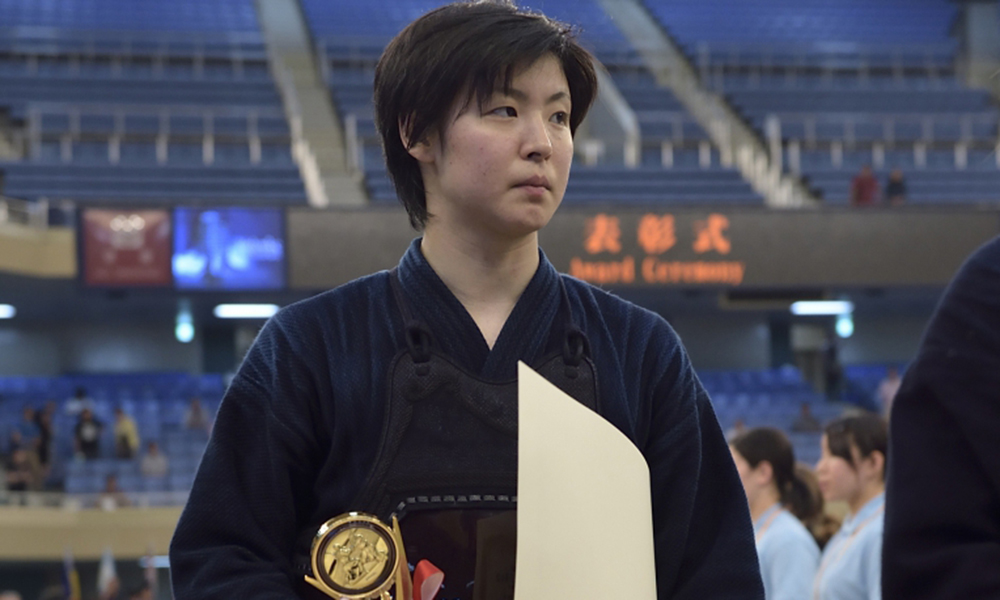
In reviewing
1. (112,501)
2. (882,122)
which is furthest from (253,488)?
(882,122)

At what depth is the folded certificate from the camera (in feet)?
4.38

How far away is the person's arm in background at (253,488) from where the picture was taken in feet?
4.64

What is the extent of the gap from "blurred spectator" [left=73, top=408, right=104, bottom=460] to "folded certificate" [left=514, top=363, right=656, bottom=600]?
10286 millimetres

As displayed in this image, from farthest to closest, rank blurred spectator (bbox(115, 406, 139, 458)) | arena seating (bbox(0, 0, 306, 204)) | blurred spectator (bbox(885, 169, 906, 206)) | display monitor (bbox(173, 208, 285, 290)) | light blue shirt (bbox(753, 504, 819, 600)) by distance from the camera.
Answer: blurred spectator (bbox(885, 169, 906, 206)) → arena seating (bbox(0, 0, 306, 204)) → display monitor (bbox(173, 208, 285, 290)) → blurred spectator (bbox(115, 406, 139, 458)) → light blue shirt (bbox(753, 504, 819, 600))

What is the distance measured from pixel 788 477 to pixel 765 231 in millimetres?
8497

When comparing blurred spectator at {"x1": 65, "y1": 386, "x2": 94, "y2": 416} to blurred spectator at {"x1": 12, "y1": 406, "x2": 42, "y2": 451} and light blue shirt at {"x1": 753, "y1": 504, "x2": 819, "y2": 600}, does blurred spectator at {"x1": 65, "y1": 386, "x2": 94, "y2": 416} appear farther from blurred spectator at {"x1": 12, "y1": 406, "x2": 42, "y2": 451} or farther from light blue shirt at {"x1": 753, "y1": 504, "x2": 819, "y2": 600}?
light blue shirt at {"x1": 753, "y1": 504, "x2": 819, "y2": 600}

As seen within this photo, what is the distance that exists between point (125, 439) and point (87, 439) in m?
0.31

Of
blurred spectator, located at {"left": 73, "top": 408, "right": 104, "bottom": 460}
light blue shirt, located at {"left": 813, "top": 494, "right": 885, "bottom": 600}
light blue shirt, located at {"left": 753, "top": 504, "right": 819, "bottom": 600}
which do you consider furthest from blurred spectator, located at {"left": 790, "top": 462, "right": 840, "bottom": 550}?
blurred spectator, located at {"left": 73, "top": 408, "right": 104, "bottom": 460}

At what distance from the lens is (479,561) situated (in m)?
1.44

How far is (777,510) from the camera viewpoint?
402 cm

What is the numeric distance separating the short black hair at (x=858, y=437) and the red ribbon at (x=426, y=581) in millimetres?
2512

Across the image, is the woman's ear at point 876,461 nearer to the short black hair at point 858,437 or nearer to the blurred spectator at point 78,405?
the short black hair at point 858,437

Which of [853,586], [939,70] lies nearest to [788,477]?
[853,586]

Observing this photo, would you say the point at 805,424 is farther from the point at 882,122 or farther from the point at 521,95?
the point at 521,95
